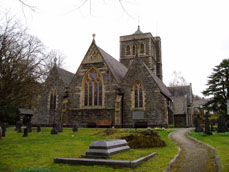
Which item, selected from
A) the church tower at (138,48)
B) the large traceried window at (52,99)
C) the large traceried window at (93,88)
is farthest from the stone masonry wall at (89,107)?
the church tower at (138,48)

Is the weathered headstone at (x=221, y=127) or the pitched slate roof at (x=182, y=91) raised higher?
the pitched slate roof at (x=182, y=91)

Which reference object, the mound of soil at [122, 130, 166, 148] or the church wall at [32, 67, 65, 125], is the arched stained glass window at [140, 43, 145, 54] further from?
the mound of soil at [122, 130, 166, 148]

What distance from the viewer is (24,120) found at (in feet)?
140

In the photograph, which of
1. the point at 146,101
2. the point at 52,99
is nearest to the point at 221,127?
the point at 146,101

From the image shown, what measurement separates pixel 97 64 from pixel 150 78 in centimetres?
755

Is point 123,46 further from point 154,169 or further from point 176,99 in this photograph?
point 154,169

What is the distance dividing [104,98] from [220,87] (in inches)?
642

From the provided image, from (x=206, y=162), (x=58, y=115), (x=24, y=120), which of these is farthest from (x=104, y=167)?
(x=24, y=120)

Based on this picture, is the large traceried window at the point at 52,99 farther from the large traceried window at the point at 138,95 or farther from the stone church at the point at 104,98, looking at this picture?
the large traceried window at the point at 138,95

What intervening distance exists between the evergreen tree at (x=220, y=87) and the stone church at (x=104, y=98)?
5.10 metres

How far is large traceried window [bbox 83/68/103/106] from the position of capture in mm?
29125

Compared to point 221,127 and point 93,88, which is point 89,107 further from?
point 221,127

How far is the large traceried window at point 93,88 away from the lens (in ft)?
95.6

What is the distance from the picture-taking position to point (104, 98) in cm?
2853
